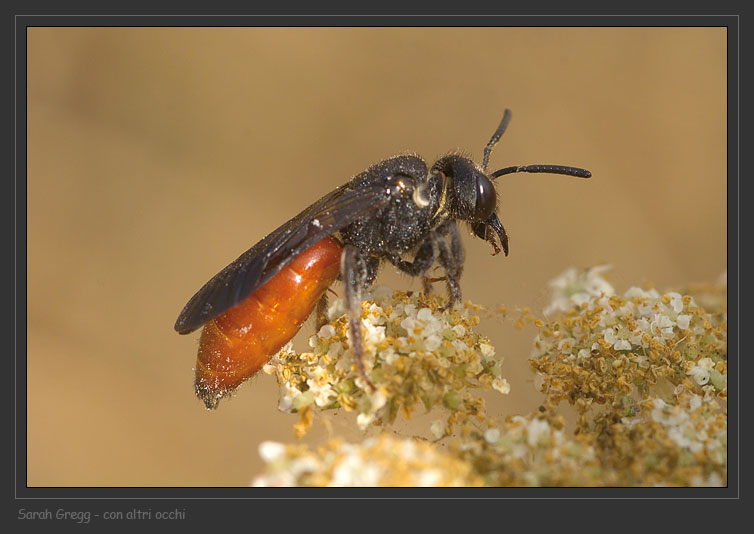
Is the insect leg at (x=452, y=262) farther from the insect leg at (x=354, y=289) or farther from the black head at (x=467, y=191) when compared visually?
the insect leg at (x=354, y=289)

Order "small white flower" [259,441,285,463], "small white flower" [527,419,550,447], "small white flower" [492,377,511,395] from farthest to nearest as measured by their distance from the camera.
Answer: "small white flower" [492,377,511,395], "small white flower" [527,419,550,447], "small white flower" [259,441,285,463]

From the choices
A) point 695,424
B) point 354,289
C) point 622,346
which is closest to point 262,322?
point 354,289

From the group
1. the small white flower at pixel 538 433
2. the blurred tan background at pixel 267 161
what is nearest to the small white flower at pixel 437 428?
the small white flower at pixel 538 433

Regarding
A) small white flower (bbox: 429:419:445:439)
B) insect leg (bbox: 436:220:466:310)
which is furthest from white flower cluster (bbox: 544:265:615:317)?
small white flower (bbox: 429:419:445:439)

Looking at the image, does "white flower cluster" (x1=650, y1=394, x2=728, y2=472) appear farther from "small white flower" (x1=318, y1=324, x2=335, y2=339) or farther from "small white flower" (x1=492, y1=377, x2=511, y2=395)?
"small white flower" (x1=318, y1=324, x2=335, y2=339)

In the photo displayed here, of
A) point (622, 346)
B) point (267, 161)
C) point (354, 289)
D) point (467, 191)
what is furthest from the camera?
point (267, 161)

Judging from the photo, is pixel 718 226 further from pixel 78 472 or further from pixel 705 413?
pixel 78 472

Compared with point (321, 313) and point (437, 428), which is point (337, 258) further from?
point (437, 428)

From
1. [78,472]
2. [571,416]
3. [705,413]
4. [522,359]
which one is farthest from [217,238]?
[705,413]

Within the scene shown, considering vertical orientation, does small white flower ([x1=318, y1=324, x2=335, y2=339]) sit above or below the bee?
below
